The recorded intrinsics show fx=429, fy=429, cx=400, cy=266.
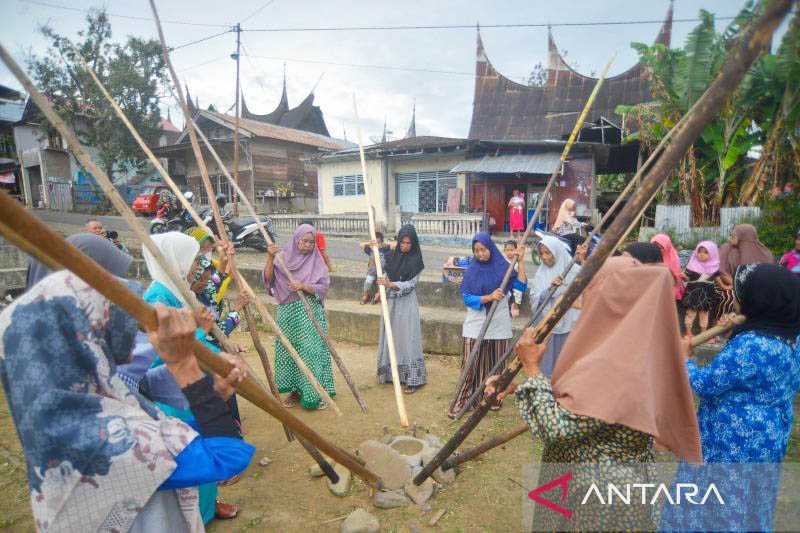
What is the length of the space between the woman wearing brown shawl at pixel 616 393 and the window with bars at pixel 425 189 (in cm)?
1374

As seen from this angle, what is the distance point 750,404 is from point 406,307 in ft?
10.3

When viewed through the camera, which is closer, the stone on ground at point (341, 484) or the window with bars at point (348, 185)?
the stone on ground at point (341, 484)

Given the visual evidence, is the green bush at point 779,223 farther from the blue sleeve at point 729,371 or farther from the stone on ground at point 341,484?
the stone on ground at point 341,484

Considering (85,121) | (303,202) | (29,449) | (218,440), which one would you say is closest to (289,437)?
(218,440)

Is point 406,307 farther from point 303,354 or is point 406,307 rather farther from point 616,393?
point 616,393

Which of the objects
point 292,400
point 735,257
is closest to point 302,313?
point 292,400

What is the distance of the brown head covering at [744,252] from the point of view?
542 cm

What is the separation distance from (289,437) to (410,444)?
0.99m

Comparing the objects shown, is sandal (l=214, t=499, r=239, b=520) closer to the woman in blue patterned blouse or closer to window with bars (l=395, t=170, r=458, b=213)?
the woman in blue patterned blouse

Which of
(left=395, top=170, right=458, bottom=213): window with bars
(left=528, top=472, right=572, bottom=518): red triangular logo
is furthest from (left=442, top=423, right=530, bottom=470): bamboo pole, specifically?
(left=395, top=170, right=458, bottom=213): window with bars

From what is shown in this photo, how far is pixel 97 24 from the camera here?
742 inches

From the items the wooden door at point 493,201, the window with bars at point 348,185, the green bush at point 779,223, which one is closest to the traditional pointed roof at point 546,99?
the wooden door at point 493,201

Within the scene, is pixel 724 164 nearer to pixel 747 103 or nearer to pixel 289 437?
pixel 747 103

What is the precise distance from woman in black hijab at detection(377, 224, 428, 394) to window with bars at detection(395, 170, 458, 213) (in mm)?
10729
